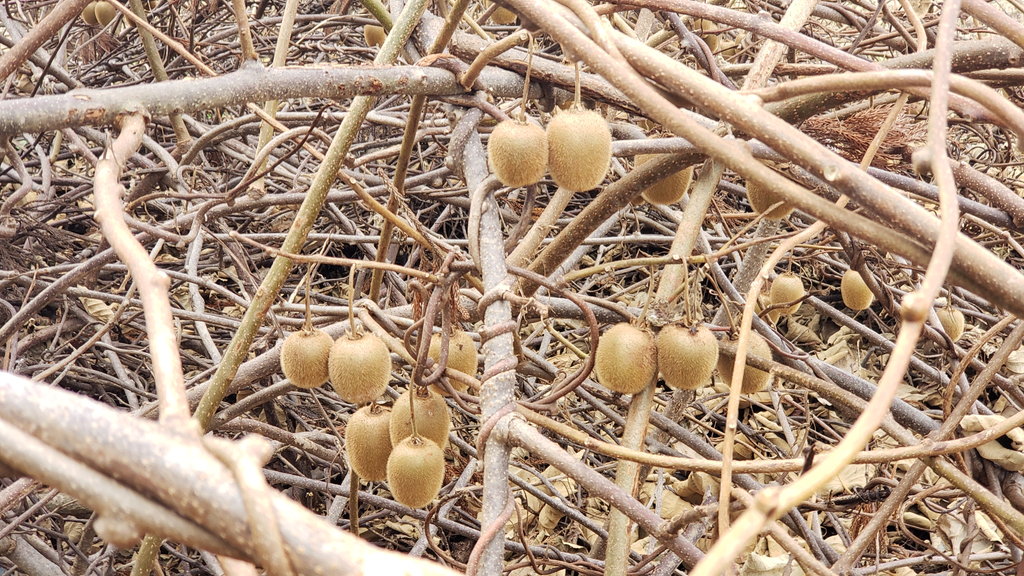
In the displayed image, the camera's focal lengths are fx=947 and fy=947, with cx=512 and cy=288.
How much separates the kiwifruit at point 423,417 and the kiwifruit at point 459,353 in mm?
41

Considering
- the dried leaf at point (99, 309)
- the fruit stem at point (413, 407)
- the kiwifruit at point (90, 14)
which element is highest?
the kiwifruit at point (90, 14)

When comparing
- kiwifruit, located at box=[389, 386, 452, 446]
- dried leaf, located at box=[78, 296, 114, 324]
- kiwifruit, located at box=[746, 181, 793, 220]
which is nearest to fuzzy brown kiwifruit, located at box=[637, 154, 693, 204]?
kiwifruit, located at box=[746, 181, 793, 220]

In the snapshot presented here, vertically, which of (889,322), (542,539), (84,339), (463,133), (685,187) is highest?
(889,322)

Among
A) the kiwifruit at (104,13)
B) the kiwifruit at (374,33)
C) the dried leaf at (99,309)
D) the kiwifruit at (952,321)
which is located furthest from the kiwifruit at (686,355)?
the kiwifruit at (104,13)

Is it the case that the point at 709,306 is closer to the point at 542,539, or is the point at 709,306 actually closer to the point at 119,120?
the point at 542,539

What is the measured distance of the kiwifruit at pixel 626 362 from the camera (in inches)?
39.8

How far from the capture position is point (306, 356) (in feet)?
3.46

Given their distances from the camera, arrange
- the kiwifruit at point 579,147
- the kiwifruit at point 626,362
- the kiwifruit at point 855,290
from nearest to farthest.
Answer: the kiwifruit at point 579,147, the kiwifruit at point 626,362, the kiwifruit at point 855,290

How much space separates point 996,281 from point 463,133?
0.72 meters

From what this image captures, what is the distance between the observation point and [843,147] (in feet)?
3.73

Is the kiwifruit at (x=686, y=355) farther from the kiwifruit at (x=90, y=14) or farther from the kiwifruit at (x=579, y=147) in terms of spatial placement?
the kiwifruit at (x=90, y=14)

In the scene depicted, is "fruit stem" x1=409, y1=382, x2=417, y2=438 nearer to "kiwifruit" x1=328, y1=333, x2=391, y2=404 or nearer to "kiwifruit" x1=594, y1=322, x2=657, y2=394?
Result: "kiwifruit" x1=328, y1=333, x2=391, y2=404

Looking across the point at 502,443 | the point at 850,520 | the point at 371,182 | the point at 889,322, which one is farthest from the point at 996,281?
the point at 889,322

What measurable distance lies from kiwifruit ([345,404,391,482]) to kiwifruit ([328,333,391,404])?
39 mm
